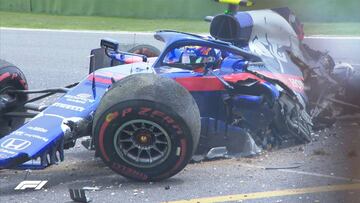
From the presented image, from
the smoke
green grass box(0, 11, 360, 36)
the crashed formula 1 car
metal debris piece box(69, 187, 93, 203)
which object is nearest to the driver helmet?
the crashed formula 1 car

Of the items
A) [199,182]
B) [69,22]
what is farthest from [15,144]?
[69,22]

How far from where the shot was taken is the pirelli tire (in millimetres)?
3377

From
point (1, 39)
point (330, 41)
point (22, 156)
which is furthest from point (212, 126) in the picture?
point (1, 39)

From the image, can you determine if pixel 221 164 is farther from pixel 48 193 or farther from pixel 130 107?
pixel 48 193

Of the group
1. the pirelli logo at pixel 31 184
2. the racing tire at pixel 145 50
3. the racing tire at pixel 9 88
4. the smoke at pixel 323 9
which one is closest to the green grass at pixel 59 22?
the racing tire at pixel 145 50

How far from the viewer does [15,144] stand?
11.0 ft

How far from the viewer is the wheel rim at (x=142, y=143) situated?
345 centimetres

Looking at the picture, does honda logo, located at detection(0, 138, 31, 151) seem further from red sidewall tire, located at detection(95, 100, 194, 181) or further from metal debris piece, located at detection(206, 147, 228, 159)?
metal debris piece, located at detection(206, 147, 228, 159)

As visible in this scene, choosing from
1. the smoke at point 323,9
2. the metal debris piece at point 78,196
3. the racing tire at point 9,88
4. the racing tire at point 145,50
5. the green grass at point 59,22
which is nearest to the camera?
the smoke at point 323,9

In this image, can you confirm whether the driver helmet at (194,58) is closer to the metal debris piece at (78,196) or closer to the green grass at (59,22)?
the metal debris piece at (78,196)

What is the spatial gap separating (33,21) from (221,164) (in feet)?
39.2

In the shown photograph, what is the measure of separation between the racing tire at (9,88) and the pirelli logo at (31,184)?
0.96 meters

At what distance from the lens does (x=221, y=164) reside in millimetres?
3924

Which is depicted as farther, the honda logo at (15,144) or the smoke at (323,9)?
the honda logo at (15,144)
